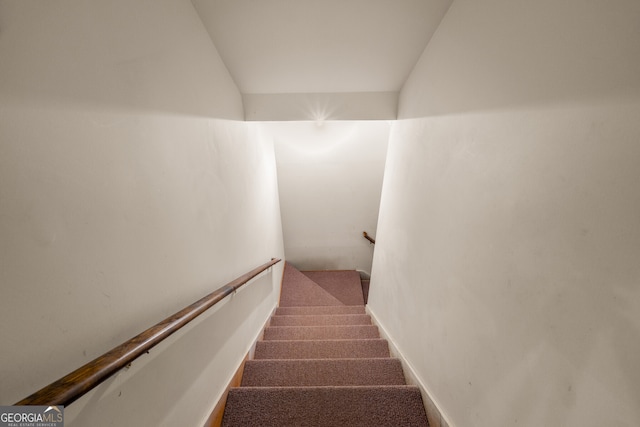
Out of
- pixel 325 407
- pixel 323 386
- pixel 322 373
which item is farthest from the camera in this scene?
pixel 322 373

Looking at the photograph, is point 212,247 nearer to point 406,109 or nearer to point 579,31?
point 579,31

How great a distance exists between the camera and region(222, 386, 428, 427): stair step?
47.1 inches

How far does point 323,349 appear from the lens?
1.89m

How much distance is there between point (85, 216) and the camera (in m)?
0.58

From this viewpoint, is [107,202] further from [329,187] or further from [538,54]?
[329,187]

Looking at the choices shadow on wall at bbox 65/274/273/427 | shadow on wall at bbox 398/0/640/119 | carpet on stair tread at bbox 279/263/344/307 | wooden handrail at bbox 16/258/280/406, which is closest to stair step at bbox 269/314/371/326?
carpet on stair tread at bbox 279/263/344/307

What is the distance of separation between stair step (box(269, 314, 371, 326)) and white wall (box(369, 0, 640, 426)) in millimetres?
1424

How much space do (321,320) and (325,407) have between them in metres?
1.45

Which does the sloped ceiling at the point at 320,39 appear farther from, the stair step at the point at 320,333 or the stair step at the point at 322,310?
the stair step at the point at 322,310

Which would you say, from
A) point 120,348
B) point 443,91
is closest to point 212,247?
point 120,348

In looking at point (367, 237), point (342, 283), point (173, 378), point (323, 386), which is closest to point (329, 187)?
point (367, 237)

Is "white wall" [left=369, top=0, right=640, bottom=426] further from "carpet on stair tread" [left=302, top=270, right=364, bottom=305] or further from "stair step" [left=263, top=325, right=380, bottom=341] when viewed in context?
"carpet on stair tread" [left=302, top=270, right=364, bottom=305]

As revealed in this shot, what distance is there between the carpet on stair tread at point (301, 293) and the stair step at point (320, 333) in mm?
1210

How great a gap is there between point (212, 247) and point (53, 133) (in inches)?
32.8
